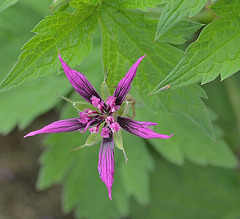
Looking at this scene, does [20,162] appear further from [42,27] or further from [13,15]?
[42,27]

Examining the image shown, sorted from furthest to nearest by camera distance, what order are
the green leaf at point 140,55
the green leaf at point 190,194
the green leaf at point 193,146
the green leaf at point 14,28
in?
1. the green leaf at point 190,194
2. the green leaf at point 14,28
3. the green leaf at point 193,146
4. the green leaf at point 140,55

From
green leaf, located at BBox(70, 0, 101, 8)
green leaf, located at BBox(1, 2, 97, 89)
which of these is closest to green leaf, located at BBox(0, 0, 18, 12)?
green leaf, located at BBox(1, 2, 97, 89)

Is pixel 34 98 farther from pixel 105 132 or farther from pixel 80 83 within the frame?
pixel 105 132

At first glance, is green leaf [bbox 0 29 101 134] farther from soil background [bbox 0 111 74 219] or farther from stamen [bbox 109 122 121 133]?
stamen [bbox 109 122 121 133]

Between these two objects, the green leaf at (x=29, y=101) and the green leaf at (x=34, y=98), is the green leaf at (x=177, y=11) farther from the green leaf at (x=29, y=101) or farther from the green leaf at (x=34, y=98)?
the green leaf at (x=29, y=101)

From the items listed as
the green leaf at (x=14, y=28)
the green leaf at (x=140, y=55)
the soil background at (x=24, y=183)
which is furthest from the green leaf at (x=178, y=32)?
the soil background at (x=24, y=183)

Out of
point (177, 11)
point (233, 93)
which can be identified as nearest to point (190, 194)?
point (233, 93)

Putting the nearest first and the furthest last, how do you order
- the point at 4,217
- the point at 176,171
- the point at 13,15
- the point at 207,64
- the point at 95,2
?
the point at 207,64, the point at 95,2, the point at 13,15, the point at 176,171, the point at 4,217

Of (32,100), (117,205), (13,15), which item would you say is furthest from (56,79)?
(117,205)
